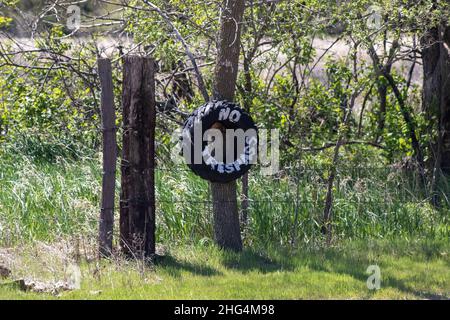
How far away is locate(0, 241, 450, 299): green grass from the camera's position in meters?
7.29

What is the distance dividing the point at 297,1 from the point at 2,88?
510cm

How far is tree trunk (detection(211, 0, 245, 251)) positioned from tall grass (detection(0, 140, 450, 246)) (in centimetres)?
41

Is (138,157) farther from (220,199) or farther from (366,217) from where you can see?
(366,217)

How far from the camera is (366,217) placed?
34.9 ft

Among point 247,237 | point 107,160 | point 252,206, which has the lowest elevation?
point 247,237

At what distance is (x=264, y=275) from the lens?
26.2ft

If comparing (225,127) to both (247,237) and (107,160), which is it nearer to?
(107,160)

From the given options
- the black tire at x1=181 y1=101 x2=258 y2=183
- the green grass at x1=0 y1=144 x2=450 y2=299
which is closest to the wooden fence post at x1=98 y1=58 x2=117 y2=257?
the green grass at x1=0 y1=144 x2=450 y2=299

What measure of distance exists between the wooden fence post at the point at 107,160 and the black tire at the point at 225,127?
0.76 m

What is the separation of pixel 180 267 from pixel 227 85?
203cm

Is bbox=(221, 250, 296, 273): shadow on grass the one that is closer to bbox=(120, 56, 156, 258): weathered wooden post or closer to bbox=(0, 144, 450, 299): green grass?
bbox=(0, 144, 450, 299): green grass

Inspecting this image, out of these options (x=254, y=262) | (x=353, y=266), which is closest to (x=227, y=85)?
(x=254, y=262)

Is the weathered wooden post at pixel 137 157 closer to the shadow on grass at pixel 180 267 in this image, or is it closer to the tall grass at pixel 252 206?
the shadow on grass at pixel 180 267
